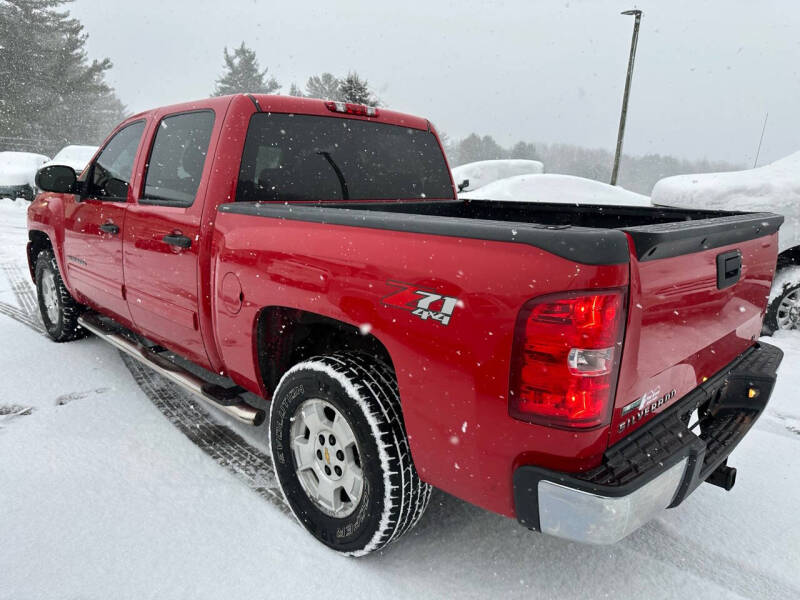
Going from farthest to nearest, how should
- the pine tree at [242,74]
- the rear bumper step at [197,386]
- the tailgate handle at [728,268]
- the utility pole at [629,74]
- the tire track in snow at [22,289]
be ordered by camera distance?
the pine tree at [242,74] → the utility pole at [629,74] → the tire track in snow at [22,289] → the rear bumper step at [197,386] → the tailgate handle at [728,268]

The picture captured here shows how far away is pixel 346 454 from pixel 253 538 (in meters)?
0.63

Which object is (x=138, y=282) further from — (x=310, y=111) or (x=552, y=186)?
(x=552, y=186)

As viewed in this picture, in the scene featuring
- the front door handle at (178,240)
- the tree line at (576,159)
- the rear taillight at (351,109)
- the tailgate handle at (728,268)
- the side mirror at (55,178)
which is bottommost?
the tree line at (576,159)

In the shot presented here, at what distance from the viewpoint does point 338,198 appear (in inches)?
125

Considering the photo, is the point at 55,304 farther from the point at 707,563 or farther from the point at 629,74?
the point at 629,74

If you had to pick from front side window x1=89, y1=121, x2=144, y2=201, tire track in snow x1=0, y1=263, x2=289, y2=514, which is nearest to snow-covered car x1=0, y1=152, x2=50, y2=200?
front side window x1=89, y1=121, x2=144, y2=201

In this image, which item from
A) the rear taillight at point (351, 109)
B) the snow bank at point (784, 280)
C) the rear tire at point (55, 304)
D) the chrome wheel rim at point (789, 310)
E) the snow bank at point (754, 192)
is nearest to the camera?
the rear taillight at point (351, 109)

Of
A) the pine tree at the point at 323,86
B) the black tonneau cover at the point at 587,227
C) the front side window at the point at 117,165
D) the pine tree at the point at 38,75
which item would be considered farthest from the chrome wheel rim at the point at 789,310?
the pine tree at the point at 323,86

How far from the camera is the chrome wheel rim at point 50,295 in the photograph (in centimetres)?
483

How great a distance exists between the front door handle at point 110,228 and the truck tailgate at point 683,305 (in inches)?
122

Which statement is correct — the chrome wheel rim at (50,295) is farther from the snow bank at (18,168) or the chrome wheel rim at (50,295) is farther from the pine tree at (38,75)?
the pine tree at (38,75)

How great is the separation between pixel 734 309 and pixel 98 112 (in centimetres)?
7345

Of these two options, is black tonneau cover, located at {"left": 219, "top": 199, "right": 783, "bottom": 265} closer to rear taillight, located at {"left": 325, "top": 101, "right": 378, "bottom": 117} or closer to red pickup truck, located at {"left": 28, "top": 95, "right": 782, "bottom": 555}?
red pickup truck, located at {"left": 28, "top": 95, "right": 782, "bottom": 555}

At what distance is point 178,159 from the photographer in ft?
10.4
